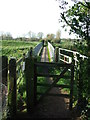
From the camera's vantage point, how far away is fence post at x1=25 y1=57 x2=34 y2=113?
14.9 feet

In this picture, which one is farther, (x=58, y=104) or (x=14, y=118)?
(x=58, y=104)

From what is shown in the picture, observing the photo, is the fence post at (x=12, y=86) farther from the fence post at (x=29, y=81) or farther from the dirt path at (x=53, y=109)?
the dirt path at (x=53, y=109)

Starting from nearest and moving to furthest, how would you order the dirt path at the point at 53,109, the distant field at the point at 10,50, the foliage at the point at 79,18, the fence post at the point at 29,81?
the foliage at the point at 79,18 → the dirt path at the point at 53,109 → the fence post at the point at 29,81 → the distant field at the point at 10,50

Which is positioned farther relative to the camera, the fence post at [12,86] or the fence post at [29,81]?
the fence post at [29,81]

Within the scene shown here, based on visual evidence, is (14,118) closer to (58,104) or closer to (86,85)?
(58,104)

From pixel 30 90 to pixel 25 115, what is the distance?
0.62m

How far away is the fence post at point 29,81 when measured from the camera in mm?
4531

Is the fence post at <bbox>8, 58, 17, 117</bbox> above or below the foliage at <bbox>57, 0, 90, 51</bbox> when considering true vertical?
below

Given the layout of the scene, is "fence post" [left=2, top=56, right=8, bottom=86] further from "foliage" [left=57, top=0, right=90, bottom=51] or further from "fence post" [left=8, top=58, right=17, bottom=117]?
"foliage" [left=57, top=0, right=90, bottom=51]

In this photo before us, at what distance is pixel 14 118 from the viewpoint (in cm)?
417

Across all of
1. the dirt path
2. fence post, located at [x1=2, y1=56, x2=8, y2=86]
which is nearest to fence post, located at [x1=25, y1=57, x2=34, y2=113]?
the dirt path

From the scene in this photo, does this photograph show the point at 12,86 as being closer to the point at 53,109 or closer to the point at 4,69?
the point at 4,69

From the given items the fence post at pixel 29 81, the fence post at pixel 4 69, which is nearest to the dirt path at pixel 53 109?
the fence post at pixel 29 81

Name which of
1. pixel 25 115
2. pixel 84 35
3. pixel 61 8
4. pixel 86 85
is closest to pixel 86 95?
pixel 86 85
